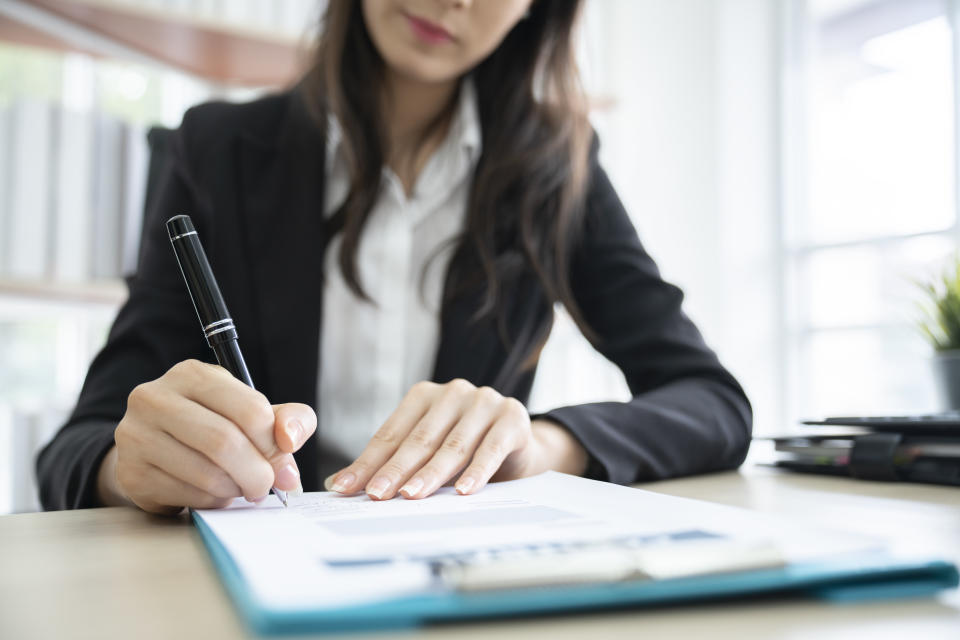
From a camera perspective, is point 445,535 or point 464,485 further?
point 464,485

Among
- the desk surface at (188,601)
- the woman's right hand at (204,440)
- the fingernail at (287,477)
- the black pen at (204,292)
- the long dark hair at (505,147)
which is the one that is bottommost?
the desk surface at (188,601)

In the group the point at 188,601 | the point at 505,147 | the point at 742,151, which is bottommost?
the point at 188,601

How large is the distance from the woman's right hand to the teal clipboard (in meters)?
0.15

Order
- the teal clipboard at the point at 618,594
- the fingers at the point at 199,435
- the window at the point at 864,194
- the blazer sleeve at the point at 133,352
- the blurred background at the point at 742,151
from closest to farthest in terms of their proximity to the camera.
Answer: the teal clipboard at the point at 618,594 → the fingers at the point at 199,435 → the blazer sleeve at the point at 133,352 → the blurred background at the point at 742,151 → the window at the point at 864,194

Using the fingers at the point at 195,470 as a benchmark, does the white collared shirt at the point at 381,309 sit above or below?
above

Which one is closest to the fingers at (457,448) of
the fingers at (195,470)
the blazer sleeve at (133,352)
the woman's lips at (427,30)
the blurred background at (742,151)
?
the fingers at (195,470)

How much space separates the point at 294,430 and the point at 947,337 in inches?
42.3

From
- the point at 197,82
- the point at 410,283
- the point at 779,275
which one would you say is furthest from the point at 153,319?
the point at 779,275

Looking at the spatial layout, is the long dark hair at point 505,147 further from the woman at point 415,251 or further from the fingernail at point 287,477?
the fingernail at point 287,477

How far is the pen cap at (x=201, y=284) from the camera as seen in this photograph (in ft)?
1.84

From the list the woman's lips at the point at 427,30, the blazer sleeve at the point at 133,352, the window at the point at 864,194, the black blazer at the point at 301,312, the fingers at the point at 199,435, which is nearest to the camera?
the fingers at the point at 199,435

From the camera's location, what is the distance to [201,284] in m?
0.56

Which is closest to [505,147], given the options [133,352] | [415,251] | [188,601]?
[415,251]

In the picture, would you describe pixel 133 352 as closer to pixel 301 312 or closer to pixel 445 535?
pixel 301 312
